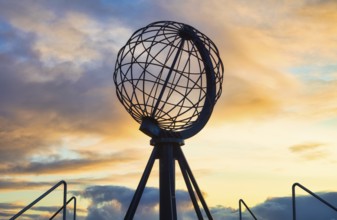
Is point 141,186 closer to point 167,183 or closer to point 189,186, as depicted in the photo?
point 167,183

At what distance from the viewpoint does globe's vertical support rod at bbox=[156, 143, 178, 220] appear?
85.4 feet

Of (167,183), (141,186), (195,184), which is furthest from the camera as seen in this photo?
(195,184)

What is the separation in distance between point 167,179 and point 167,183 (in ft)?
0.56

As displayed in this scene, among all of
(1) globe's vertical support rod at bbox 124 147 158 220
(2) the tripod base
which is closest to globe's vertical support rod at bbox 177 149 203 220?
(2) the tripod base

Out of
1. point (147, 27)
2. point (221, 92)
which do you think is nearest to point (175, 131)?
point (221, 92)

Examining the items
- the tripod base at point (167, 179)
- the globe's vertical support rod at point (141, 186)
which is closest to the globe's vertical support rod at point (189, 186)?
the tripod base at point (167, 179)

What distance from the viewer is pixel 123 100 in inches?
1052

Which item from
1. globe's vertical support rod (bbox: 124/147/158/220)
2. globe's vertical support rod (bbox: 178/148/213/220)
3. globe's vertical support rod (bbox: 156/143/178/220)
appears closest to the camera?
globe's vertical support rod (bbox: 156/143/178/220)

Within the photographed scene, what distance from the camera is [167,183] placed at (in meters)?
26.3

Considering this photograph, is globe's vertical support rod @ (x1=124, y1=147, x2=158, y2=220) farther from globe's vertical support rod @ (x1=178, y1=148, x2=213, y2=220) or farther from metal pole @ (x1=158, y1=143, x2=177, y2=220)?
globe's vertical support rod @ (x1=178, y1=148, x2=213, y2=220)

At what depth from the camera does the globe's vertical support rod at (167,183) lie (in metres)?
26.0

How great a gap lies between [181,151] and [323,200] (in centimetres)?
1077

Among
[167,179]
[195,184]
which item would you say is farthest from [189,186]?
[167,179]

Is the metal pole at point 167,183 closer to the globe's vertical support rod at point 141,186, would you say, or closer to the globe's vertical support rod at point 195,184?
the globe's vertical support rod at point 141,186
